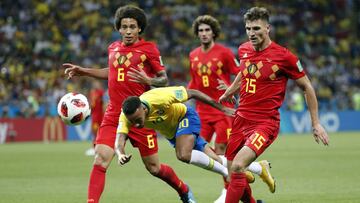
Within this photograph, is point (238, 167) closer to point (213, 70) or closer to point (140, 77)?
point (140, 77)

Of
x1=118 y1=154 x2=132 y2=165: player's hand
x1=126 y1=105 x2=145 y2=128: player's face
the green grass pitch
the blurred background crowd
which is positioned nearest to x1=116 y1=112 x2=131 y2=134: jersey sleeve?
x1=126 y1=105 x2=145 y2=128: player's face

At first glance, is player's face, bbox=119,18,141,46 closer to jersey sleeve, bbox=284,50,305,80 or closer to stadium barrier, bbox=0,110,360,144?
jersey sleeve, bbox=284,50,305,80

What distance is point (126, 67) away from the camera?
382 inches

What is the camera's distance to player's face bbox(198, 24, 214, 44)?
12.4 meters

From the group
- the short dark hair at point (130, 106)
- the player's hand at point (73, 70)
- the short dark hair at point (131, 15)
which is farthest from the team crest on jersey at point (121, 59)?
the short dark hair at point (130, 106)

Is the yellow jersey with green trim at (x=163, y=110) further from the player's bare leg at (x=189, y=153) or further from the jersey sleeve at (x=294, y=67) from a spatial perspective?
the jersey sleeve at (x=294, y=67)

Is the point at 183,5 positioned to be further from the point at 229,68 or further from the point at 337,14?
the point at 229,68

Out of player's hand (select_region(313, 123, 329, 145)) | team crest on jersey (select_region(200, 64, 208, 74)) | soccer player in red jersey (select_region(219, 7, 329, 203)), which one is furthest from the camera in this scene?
team crest on jersey (select_region(200, 64, 208, 74))

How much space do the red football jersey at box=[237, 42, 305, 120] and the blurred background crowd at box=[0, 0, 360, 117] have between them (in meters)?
20.1

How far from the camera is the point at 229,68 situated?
40.9 feet

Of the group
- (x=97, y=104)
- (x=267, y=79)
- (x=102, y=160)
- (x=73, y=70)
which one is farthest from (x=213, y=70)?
(x=97, y=104)

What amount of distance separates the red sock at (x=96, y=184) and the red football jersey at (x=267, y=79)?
1.71 meters

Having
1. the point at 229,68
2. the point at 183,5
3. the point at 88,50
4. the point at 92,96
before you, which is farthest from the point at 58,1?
the point at 229,68

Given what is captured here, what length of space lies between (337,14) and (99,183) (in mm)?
32067
